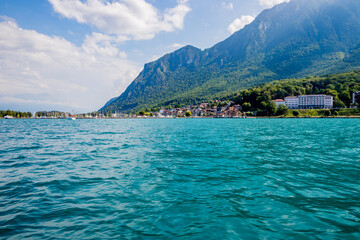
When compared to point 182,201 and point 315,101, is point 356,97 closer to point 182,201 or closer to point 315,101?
point 315,101

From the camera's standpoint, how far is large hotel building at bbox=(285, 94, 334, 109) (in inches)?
7205

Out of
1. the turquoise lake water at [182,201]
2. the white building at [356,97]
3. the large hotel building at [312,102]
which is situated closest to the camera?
the turquoise lake water at [182,201]

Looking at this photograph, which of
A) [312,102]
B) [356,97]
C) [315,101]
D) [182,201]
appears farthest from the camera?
[312,102]

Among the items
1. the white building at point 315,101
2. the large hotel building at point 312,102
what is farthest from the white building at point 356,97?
the white building at point 315,101

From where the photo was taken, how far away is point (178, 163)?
1492cm

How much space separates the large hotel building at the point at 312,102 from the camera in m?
183

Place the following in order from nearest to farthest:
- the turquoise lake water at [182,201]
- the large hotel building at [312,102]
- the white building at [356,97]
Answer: the turquoise lake water at [182,201] < the white building at [356,97] < the large hotel building at [312,102]

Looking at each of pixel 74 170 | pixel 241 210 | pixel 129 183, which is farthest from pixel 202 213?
pixel 74 170

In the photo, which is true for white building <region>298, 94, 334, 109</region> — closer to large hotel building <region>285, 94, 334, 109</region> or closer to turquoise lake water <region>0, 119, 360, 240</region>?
large hotel building <region>285, 94, 334, 109</region>

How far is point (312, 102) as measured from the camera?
7534 inches

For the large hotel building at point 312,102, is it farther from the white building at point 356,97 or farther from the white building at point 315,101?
the white building at point 356,97

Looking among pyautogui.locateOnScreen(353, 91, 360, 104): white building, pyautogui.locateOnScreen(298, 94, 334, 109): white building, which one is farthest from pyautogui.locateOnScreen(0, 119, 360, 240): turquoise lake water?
pyautogui.locateOnScreen(298, 94, 334, 109): white building

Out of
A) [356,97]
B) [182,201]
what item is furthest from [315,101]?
[182,201]

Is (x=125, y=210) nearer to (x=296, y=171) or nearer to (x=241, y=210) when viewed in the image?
(x=241, y=210)
